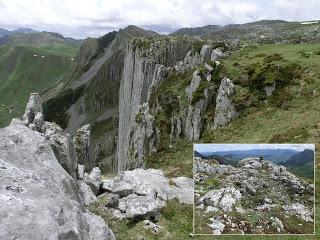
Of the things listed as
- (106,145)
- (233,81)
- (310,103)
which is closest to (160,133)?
(233,81)

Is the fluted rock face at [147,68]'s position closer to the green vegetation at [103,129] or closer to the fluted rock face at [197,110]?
the fluted rock face at [197,110]

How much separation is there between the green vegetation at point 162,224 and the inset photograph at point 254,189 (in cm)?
273

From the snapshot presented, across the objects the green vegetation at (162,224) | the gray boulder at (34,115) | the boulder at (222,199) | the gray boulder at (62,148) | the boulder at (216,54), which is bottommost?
the green vegetation at (162,224)

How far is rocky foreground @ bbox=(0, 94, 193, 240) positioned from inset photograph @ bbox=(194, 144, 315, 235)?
12.4 feet

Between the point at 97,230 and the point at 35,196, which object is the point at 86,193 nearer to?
the point at 97,230

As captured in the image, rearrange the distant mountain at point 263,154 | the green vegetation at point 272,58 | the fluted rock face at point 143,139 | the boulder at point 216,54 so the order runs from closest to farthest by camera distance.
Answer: the distant mountain at point 263,154
the fluted rock face at point 143,139
the green vegetation at point 272,58
the boulder at point 216,54

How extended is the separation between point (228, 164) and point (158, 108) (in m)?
42.3

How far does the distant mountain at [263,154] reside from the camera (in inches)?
715

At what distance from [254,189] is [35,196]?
894 cm

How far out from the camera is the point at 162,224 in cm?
2208

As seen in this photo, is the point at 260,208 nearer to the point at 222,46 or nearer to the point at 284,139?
the point at 284,139

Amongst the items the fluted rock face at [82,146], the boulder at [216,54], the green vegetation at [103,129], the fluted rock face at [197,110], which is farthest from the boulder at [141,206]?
the green vegetation at [103,129]

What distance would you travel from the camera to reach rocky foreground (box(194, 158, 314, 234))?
18.6 metres

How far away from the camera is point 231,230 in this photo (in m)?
18.5
